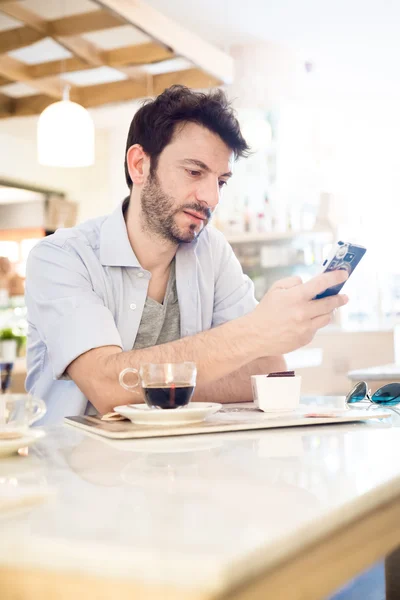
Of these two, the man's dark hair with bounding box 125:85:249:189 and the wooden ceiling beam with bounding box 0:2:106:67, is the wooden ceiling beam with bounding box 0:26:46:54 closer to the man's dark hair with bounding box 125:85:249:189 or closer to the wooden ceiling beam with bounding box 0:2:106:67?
the wooden ceiling beam with bounding box 0:2:106:67

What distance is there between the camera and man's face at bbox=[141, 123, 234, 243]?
1.92 m

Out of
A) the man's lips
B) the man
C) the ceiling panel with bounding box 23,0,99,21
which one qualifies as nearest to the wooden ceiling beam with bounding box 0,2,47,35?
the ceiling panel with bounding box 23,0,99,21

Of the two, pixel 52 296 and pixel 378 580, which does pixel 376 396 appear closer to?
pixel 378 580

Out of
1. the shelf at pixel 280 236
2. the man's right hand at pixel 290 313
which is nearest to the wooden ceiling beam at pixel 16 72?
the shelf at pixel 280 236

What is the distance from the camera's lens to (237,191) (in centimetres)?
647

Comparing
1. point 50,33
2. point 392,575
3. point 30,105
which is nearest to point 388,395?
point 392,575

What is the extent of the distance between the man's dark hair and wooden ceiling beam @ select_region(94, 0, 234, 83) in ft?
6.45

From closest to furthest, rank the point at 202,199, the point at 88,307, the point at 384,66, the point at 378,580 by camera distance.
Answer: the point at 378,580
the point at 88,307
the point at 202,199
the point at 384,66

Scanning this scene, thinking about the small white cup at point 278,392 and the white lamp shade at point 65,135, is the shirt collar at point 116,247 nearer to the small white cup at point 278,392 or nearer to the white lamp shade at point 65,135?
the small white cup at point 278,392

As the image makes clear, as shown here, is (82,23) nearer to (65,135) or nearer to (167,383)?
(65,135)

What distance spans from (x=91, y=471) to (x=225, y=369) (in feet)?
2.30

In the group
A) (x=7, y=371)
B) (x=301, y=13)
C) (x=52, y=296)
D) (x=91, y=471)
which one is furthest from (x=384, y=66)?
(x=91, y=471)

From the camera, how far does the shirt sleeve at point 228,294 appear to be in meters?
2.09

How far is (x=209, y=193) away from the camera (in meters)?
1.92
